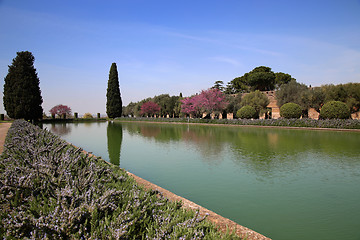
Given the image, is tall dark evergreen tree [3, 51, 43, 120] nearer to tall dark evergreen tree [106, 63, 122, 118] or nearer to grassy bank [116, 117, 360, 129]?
tall dark evergreen tree [106, 63, 122, 118]

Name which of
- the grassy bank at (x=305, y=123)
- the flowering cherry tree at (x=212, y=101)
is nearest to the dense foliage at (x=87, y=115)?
the flowering cherry tree at (x=212, y=101)

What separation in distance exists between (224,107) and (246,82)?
31.1 meters

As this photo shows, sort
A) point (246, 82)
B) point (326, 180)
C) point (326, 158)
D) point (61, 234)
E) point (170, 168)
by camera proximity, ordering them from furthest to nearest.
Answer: point (246, 82)
point (326, 158)
point (170, 168)
point (326, 180)
point (61, 234)

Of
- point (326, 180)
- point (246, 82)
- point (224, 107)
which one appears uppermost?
point (246, 82)

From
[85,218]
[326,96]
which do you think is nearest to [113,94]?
[326,96]

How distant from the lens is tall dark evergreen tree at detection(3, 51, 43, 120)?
72.2ft

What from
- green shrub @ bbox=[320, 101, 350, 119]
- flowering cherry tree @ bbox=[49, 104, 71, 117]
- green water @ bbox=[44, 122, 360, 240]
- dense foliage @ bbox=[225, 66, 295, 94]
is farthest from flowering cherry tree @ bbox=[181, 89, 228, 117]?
flowering cherry tree @ bbox=[49, 104, 71, 117]

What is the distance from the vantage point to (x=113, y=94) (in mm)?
38969

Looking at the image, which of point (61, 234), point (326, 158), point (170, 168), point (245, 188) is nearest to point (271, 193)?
point (245, 188)

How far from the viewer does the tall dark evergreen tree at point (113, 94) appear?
38.8 m

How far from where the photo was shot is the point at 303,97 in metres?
25.3

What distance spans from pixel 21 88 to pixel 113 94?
17425 mm

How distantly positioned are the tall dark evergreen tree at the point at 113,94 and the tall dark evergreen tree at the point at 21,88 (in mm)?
16220

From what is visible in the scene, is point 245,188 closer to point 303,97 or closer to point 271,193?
point 271,193
